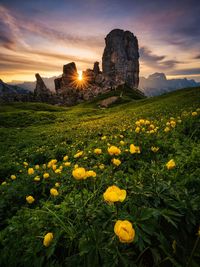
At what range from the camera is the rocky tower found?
178762 mm


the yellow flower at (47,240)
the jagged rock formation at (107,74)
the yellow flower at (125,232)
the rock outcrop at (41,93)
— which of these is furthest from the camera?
the jagged rock formation at (107,74)

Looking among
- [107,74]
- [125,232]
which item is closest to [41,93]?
[107,74]

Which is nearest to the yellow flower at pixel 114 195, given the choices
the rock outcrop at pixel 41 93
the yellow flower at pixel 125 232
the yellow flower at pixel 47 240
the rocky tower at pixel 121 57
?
the yellow flower at pixel 125 232

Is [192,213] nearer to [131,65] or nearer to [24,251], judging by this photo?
[24,251]

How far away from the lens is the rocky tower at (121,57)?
17876cm

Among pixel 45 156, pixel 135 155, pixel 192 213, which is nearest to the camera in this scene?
pixel 192 213

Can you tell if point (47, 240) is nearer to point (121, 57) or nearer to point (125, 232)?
point (125, 232)

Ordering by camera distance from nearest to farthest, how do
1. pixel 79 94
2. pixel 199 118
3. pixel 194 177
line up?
1. pixel 194 177
2. pixel 199 118
3. pixel 79 94

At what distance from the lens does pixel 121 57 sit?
181500mm

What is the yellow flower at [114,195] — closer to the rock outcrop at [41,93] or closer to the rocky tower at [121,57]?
the rock outcrop at [41,93]

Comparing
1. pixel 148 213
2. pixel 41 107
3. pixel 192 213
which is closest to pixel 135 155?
pixel 192 213

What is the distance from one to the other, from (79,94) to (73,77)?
119 feet

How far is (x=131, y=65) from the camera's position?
186 meters

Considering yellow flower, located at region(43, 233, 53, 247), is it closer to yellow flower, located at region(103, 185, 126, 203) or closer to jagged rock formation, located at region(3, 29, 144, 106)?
yellow flower, located at region(103, 185, 126, 203)
